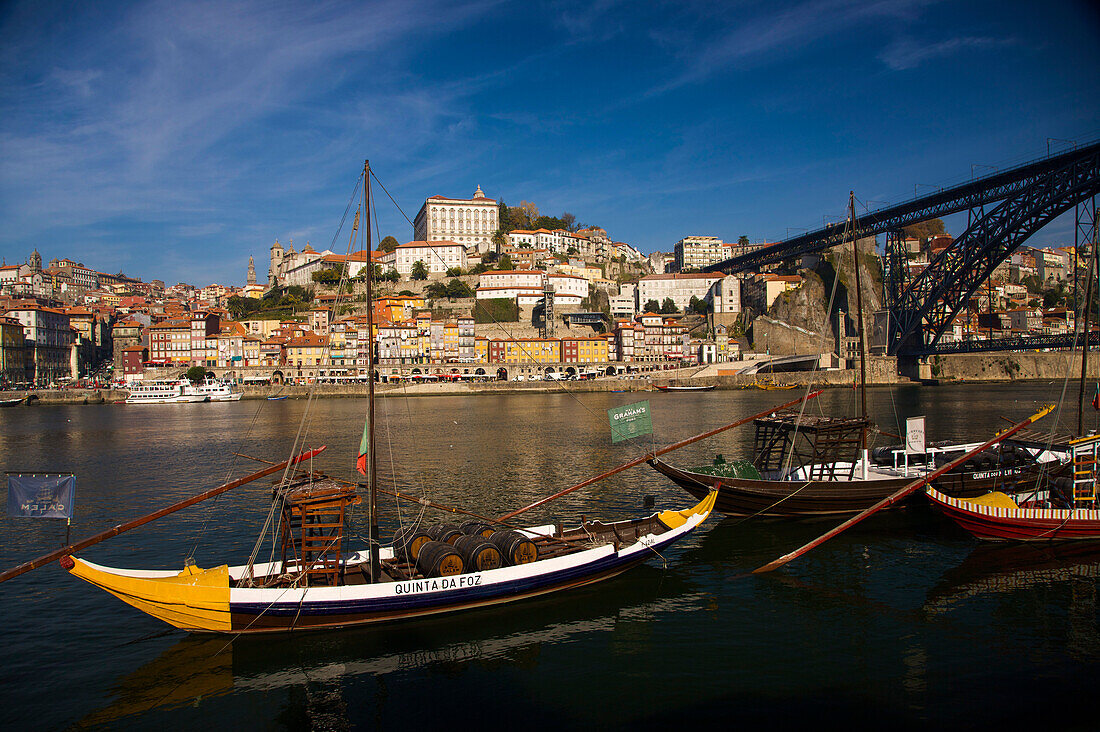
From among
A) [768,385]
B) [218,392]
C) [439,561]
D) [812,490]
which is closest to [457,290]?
[218,392]

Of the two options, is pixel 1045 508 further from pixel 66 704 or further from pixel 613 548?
pixel 66 704

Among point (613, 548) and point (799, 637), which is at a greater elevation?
point (613, 548)

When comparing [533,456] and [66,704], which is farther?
[533,456]

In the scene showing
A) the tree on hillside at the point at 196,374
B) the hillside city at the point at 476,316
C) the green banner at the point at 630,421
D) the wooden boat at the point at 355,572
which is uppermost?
the hillside city at the point at 476,316

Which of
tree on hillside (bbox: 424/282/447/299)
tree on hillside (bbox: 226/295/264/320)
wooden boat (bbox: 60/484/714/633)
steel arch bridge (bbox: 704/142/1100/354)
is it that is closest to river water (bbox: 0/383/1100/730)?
wooden boat (bbox: 60/484/714/633)

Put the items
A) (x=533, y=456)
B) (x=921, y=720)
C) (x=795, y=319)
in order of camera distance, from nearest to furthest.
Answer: (x=921, y=720) < (x=533, y=456) < (x=795, y=319)

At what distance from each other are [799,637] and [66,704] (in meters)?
8.65

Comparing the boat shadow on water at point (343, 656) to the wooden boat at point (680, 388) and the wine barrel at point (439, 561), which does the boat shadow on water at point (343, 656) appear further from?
the wooden boat at point (680, 388)

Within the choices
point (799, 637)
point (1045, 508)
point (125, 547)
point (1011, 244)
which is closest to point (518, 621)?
point (799, 637)

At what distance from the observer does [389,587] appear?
324 inches

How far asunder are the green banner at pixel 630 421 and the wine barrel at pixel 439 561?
3.38 meters

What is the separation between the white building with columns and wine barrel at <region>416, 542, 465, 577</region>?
95981 mm

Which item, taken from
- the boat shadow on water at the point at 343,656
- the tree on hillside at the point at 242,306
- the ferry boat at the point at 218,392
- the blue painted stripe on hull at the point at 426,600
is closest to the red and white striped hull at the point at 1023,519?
the boat shadow on water at the point at 343,656

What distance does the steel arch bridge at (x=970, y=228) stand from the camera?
4875cm
